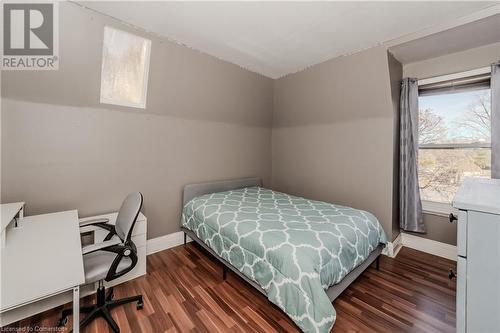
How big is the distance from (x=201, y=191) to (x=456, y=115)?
3.61 m

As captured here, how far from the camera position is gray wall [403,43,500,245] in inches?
96.7

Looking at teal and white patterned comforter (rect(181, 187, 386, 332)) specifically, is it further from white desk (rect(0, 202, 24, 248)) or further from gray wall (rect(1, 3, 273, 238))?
white desk (rect(0, 202, 24, 248))

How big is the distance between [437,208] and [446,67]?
185 cm

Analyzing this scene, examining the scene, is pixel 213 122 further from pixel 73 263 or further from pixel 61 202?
pixel 73 263

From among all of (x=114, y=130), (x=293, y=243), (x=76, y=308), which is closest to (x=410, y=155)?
(x=293, y=243)

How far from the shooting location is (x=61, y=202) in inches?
86.5

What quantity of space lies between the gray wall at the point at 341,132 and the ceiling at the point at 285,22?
383 mm

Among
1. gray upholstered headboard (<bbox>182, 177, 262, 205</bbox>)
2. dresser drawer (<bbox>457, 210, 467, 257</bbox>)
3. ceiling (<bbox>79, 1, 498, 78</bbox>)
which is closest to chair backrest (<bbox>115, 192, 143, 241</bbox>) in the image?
gray upholstered headboard (<bbox>182, 177, 262, 205</bbox>)

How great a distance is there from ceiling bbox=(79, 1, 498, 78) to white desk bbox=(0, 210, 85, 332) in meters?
2.14

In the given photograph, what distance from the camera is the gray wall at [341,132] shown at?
2.80 meters

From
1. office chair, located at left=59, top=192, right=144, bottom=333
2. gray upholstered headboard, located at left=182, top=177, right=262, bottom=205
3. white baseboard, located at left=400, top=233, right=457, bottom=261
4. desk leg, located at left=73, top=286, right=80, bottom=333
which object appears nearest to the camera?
desk leg, located at left=73, top=286, right=80, bottom=333

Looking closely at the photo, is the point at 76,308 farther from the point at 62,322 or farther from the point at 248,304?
the point at 248,304

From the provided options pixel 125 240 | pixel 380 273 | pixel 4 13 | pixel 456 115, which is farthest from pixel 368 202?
pixel 4 13

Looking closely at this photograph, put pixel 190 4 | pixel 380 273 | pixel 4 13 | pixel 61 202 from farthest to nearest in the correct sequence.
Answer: pixel 380 273
pixel 61 202
pixel 190 4
pixel 4 13
